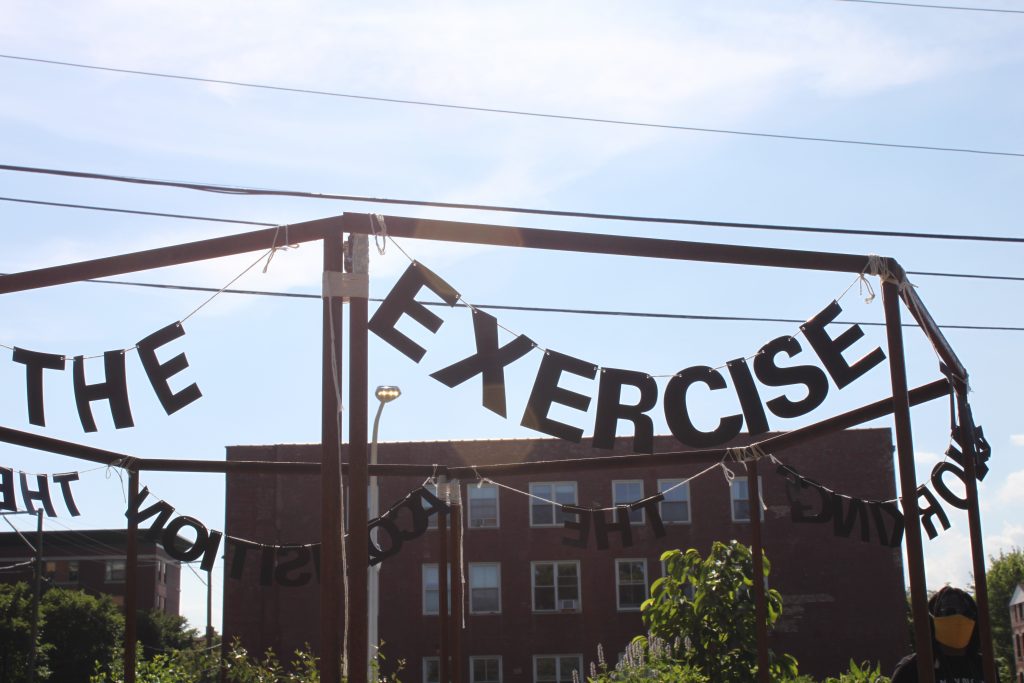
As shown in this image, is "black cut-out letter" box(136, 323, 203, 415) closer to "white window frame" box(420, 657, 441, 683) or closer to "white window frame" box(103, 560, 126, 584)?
"white window frame" box(420, 657, 441, 683)

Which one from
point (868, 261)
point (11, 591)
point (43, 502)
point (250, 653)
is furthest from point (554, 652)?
point (868, 261)

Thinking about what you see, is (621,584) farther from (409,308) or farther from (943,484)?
(409,308)

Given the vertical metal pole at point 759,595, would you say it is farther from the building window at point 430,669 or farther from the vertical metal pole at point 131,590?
the building window at point 430,669

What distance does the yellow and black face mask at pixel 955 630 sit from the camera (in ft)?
25.2

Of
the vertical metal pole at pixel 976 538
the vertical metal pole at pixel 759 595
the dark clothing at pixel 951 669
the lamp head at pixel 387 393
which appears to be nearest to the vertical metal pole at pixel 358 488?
the dark clothing at pixel 951 669

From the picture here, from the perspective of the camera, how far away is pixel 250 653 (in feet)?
119

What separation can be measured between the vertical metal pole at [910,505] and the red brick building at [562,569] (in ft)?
96.8

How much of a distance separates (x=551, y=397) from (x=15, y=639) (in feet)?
147

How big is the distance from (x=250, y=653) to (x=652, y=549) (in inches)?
519

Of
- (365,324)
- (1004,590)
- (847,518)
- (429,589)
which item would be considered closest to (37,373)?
(365,324)

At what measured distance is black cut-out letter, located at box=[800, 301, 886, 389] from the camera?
6.66 metres

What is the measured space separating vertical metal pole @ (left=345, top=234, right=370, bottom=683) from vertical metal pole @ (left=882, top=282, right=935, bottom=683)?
2.78m

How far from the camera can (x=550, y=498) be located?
121ft

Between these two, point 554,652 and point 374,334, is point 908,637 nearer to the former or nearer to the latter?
point 554,652
